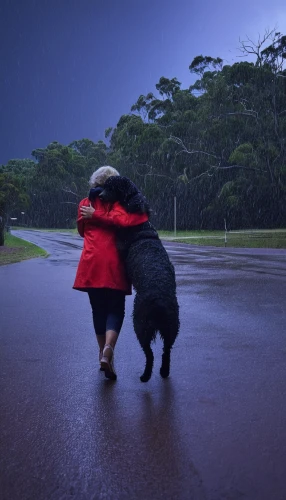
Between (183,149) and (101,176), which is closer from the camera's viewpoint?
(101,176)

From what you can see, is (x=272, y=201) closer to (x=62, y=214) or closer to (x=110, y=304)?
(x=110, y=304)

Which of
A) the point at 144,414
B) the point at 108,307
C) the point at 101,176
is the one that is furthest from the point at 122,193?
the point at 144,414

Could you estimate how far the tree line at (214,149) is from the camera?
4672 centimetres

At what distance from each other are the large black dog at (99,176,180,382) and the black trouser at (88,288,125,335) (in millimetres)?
309

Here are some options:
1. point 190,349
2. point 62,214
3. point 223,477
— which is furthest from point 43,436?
point 62,214

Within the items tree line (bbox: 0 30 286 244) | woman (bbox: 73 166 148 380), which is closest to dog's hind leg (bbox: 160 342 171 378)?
woman (bbox: 73 166 148 380)

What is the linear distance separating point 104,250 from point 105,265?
0.43 ft

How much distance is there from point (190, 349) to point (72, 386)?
173cm

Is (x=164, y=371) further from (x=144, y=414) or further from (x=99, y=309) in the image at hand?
(x=144, y=414)

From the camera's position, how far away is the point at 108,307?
5324 mm

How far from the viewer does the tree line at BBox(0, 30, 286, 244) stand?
46719 millimetres

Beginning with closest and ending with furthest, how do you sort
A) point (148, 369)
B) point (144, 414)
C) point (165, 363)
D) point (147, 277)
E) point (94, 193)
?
point (144, 414), point (147, 277), point (148, 369), point (165, 363), point (94, 193)

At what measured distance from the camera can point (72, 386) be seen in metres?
4.97

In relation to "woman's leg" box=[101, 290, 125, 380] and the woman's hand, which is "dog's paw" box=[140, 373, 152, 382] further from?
the woman's hand
